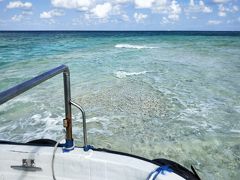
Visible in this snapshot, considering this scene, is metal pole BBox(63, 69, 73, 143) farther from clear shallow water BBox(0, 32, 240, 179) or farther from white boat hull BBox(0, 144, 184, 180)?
clear shallow water BBox(0, 32, 240, 179)

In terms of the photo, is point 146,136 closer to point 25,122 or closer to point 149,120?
point 149,120

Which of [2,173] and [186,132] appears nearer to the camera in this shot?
[2,173]

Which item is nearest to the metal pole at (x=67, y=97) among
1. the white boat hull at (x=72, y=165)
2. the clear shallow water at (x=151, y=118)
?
the white boat hull at (x=72, y=165)

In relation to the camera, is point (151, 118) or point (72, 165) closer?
point (72, 165)

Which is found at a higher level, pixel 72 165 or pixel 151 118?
pixel 72 165

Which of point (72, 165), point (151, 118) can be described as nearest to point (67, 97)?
point (72, 165)

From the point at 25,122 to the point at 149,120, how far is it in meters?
3.09

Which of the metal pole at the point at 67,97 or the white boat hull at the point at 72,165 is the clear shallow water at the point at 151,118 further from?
the metal pole at the point at 67,97

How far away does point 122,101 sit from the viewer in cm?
857

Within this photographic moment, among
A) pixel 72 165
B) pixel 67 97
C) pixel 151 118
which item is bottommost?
pixel 151 118

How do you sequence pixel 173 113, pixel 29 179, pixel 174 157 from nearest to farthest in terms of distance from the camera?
pixel 29 179, pixel 174 157, pixel 173 113

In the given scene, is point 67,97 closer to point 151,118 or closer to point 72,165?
point 72,165

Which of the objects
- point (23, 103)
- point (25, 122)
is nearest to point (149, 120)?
point (25, 122)

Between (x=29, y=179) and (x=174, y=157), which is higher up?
(x=29, y=179)
